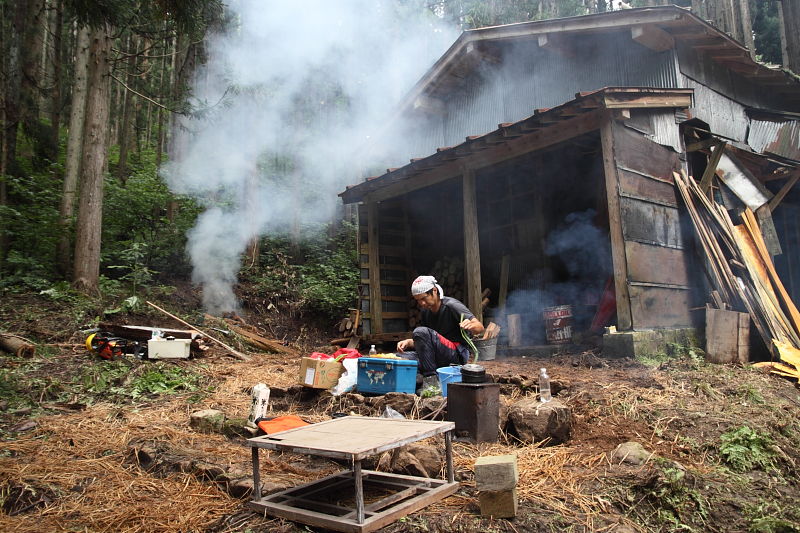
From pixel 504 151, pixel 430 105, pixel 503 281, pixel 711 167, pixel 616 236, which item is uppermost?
pixel 430 105

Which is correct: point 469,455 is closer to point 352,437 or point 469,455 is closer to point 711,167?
point 352,437

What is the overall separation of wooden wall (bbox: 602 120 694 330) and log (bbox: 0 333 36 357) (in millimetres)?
7456

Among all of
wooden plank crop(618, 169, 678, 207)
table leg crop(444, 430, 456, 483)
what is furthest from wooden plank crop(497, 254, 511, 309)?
table leg crop(444, 430, 456, 483)

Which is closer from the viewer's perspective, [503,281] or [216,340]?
[216,340]

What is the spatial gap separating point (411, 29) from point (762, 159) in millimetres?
10029

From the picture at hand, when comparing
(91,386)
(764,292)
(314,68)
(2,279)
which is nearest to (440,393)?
(91,386)

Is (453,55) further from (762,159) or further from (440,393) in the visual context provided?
(440,393)

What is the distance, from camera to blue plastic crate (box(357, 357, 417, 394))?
4586 millimetres

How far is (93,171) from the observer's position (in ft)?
30.1

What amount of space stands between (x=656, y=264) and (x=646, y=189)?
100 centimetres

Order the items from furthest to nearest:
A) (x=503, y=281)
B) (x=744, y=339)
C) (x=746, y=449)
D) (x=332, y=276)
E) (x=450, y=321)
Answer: (x=332, y=276)
(x=503, y=281)
(x=744, y=339)
(x=450, y=321)
(x=746, y=449)

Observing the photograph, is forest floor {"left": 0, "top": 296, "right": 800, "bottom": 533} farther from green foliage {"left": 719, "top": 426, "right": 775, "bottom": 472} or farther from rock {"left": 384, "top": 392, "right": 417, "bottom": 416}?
rock {"left": 384, "top": 392, "right": 417, "bottom": 416}

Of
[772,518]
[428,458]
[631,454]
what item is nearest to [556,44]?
[631,454]

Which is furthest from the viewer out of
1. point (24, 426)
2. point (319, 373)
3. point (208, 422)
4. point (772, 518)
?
point (319, 373)
